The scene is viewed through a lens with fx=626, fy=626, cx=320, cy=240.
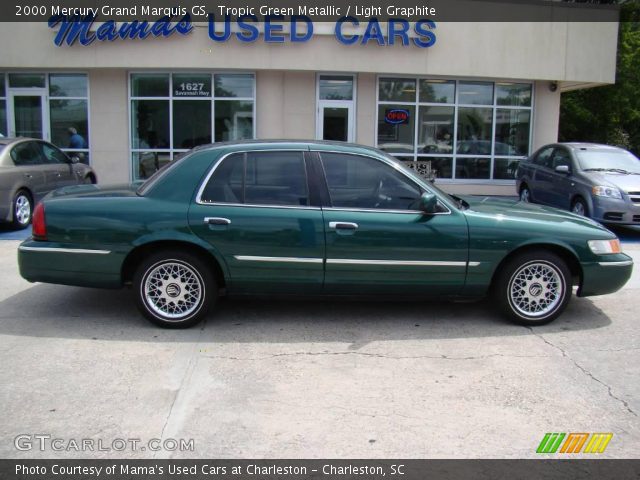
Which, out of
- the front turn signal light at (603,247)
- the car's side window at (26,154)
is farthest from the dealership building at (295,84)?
the front turn signal light at (603,247)

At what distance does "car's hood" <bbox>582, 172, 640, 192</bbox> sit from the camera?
10.4 m

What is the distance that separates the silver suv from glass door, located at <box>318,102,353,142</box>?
495cm

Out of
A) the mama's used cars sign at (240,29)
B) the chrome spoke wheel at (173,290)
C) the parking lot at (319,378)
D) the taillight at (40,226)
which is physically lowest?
the parking lot at (319,378)

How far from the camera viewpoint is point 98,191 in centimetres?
584

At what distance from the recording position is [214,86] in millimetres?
16125

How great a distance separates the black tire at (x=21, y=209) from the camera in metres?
10.1

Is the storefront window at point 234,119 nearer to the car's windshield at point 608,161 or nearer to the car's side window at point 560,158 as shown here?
the car's side window at point 560,158

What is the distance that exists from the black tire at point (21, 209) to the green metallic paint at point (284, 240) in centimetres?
532

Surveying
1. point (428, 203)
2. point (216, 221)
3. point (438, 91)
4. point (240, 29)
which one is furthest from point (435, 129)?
point (216, 221)

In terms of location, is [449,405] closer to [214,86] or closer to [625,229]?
[625,229]

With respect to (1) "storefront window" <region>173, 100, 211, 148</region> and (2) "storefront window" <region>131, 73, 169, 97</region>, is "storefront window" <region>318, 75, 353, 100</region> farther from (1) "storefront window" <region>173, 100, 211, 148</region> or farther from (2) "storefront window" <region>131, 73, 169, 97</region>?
(2) "storefront window" <region>131, 73, 169, 97</region>

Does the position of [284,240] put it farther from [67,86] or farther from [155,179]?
[67,86]

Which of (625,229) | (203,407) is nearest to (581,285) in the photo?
(203,407)

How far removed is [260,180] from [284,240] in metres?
0.59
